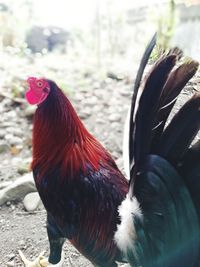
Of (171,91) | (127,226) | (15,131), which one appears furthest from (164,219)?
(15,131)

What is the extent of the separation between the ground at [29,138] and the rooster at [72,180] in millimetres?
347

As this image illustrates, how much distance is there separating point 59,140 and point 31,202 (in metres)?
0.90

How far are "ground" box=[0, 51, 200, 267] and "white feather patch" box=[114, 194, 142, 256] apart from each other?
1.02ft

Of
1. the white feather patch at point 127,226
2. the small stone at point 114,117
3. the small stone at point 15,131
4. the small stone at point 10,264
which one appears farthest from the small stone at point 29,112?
the white feather patch at point 127,226

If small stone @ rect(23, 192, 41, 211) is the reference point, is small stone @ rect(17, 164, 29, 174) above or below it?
below

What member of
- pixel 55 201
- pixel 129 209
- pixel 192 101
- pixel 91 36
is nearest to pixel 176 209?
pixel 129 209

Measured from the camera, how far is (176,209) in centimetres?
105

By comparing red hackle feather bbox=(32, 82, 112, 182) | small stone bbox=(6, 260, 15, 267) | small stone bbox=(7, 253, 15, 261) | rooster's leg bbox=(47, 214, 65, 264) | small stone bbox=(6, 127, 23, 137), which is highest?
red hackle feather bbox=(32, 82, 112, 182)

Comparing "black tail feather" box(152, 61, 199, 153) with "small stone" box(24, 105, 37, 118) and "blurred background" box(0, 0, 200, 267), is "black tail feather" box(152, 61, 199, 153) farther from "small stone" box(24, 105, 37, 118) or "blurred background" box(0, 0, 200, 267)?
"small stone" box(24, 105, 37, 118)

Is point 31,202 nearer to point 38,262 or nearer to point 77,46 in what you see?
point 38,262

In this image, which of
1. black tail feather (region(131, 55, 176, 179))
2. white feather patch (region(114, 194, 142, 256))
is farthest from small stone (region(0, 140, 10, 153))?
black tail feather (region(131, 55, 176, 179))

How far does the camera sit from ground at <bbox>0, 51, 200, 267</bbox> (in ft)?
5.92

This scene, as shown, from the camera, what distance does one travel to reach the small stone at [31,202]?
6.83 feet

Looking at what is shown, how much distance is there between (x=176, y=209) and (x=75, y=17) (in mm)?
4682
